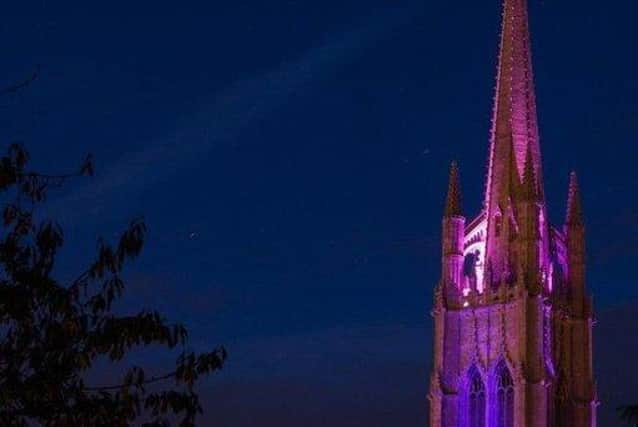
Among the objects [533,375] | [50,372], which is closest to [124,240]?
[50,372]

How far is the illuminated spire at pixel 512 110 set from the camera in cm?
6569

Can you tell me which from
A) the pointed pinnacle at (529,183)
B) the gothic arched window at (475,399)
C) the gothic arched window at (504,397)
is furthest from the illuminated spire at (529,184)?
the gothic arched window at (475,399)

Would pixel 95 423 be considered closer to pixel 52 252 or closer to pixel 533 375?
pixel 52 252

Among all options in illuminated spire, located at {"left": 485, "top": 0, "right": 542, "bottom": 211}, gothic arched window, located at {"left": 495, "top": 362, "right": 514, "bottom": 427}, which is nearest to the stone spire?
illuminated spire, located at {"left": 485, "top": 0, "right": 542, "bottom": 211}

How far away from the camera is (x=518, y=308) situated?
61.2 meters

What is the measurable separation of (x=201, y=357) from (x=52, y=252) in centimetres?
223

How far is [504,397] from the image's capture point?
60469mm

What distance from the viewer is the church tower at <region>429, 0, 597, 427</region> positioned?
2387 inches

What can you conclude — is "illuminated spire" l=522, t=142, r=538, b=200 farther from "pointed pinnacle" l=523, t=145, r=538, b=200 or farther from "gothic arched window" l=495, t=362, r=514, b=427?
"gothic arched window" l=495, t=362, r=514, b=427

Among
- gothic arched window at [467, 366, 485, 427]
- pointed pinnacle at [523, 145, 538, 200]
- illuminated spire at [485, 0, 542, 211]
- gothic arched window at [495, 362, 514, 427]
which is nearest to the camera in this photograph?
gothic arched window at [495, 362, 514, 427]

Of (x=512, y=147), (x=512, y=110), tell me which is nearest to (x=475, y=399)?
(x=512, y=147)

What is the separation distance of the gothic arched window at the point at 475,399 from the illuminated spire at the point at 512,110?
830cm

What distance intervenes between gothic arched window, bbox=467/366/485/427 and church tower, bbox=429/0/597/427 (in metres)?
0.05

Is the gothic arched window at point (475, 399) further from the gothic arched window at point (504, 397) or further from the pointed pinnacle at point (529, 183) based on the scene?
the pointed pinnacle at point (529, 183)
